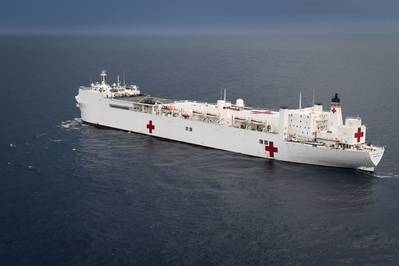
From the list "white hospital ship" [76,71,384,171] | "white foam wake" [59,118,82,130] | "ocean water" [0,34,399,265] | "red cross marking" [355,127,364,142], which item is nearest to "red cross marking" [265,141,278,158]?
"white hospital ship" [76,71,384,171]

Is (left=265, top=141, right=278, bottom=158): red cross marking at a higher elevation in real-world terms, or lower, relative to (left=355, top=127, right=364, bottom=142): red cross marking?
lower

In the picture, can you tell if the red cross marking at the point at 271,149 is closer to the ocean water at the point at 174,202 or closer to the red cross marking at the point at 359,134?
the ocean water at the point at 174,202

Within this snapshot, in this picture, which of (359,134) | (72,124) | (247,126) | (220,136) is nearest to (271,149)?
(247,126)

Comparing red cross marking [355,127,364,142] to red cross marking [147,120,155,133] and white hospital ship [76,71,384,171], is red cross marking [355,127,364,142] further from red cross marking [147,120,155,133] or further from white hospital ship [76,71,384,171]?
red cross marking [147,120,155,133]

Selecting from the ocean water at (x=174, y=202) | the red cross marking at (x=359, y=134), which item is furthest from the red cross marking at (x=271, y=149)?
the red cross marking at (x=359, y=134)

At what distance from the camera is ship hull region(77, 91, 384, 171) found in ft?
111

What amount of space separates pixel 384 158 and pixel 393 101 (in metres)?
21.0

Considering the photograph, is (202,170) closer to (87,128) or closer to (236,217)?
(236,217)

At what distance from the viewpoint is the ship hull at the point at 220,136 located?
33906 mm

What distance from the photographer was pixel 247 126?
38688mm

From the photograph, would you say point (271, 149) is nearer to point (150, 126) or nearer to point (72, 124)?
point (150, 126)

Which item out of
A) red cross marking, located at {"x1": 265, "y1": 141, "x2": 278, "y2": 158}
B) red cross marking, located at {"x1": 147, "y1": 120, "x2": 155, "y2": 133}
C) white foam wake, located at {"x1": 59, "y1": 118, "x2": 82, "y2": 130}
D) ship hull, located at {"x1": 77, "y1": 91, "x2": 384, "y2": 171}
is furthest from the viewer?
white foam wake, located at {"x1": 59, "y1": 118, "x2": 82, "y2": 130}

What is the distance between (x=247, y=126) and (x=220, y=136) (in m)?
2.10

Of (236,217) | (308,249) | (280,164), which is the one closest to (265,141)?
(280,164)
